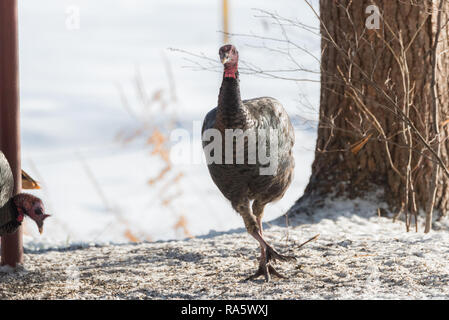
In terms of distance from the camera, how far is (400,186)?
583cm

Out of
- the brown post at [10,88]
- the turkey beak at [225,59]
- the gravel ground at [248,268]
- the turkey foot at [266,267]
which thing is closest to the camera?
the turkey beak at [225,59]

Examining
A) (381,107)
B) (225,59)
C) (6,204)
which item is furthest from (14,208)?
(381,107)

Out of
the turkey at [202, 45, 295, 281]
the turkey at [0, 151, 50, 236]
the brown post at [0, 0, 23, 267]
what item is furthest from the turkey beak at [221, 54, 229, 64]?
the brown post at [0, 0, 23, 267]

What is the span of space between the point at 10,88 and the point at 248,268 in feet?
7.14

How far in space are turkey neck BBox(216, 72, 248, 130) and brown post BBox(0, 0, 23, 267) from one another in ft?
5.53

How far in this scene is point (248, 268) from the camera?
4.37 metres

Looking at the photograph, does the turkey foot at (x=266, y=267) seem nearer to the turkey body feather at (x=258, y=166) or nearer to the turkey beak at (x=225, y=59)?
the turkey body feather at (x=258, y=166)

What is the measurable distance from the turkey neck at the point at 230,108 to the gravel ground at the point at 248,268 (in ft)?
3.37

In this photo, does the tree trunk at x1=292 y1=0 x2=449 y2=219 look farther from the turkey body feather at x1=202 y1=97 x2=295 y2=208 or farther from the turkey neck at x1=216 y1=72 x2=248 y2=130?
the turkey neck at x1=216 y1=72 x2=248 y2=130

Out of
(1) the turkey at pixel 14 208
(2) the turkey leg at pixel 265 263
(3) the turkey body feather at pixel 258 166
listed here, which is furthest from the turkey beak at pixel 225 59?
(1) the turkey at pixel 14 208

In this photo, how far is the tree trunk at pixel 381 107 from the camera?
5582 millimetres

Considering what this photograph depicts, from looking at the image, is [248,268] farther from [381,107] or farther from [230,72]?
[381,107]

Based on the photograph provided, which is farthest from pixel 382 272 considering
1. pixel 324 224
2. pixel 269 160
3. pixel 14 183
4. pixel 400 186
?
pixel 14 183
